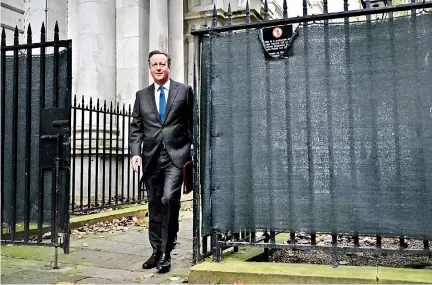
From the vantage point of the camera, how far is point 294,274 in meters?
3.88

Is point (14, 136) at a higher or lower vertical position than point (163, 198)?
higher

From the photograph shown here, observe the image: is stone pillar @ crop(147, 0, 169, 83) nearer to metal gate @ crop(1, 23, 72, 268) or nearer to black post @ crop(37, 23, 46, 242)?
metal gate @ crop(1, 23, 72, 268)

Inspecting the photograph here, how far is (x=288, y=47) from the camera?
418 cm

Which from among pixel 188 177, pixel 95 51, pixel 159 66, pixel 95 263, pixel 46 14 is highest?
pixel 46 14

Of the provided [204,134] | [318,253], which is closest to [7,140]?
[204,134]

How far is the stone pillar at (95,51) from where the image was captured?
12.0 meters

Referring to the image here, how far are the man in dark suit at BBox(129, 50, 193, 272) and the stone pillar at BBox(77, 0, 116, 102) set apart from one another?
7.33 meters

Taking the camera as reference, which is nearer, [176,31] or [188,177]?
[188,177]

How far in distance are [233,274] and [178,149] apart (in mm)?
1449

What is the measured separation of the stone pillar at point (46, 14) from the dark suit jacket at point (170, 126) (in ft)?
26.1

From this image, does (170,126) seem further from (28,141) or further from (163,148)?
(28,141)

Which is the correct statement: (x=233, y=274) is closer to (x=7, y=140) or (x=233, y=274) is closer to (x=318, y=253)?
(x=318, y=253)

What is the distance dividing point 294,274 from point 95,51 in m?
9.73

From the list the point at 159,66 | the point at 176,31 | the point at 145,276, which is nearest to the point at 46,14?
the point at 176,31
